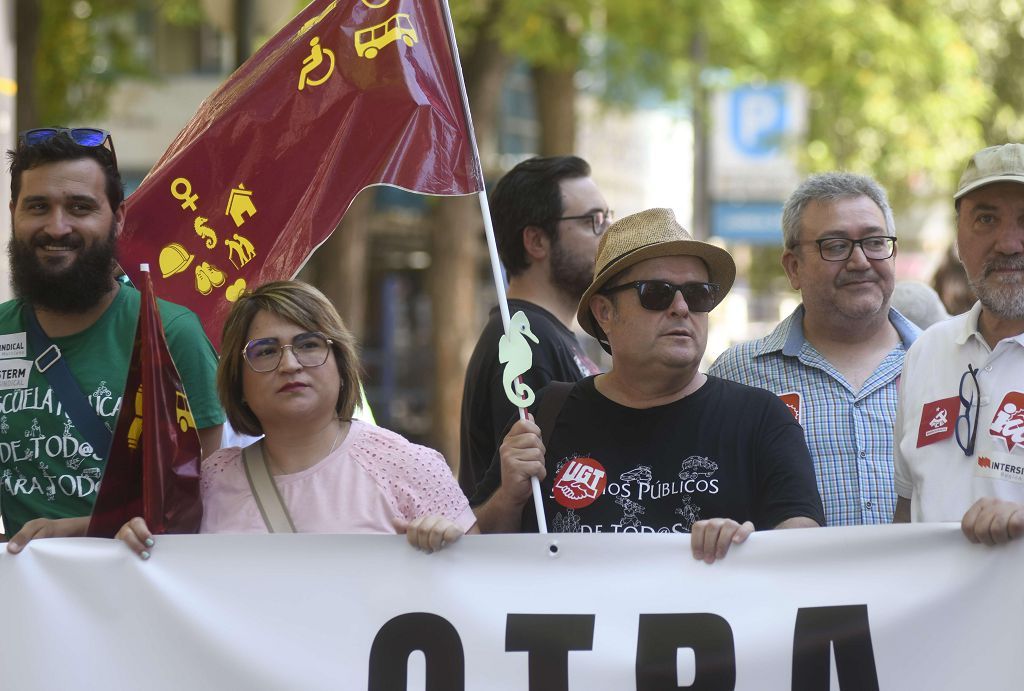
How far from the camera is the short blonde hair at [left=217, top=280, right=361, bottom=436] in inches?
154

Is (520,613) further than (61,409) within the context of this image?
No

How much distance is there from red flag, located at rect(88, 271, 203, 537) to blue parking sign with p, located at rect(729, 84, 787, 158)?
12464 mm

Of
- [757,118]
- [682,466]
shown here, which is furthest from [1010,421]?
[757,118]

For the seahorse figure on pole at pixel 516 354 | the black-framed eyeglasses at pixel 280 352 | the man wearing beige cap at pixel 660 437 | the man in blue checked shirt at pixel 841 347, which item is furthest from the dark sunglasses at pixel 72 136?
the man in blue checked shirt at pixel 841 347

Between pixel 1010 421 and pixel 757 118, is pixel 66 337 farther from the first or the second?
pixel 757 118

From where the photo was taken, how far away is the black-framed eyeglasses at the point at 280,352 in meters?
3.88

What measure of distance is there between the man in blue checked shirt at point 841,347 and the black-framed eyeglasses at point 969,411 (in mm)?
647

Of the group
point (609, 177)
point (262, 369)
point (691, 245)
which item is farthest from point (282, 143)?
point (609, 177)

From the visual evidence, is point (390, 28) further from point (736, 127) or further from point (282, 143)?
point (736, 127)

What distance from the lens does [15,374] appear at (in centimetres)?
418

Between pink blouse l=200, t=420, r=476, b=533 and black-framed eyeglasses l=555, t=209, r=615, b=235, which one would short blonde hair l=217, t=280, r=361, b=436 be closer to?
pink blouse l=200, t=420, r=476, b=533

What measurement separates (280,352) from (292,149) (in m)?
0.86

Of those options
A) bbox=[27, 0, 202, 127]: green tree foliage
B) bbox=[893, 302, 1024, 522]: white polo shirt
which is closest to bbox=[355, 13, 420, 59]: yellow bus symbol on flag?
bbox=[893, 302, 1024, 522]: white polo shirt

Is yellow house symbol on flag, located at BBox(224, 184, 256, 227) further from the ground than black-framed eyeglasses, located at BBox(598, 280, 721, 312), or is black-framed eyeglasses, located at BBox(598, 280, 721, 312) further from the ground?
yellow house symbol on flag, located at BBox(224, 184, 256, 227)
